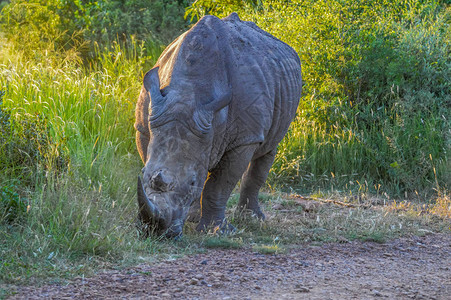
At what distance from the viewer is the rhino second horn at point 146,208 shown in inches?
186

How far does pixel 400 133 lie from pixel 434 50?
1.53 metres

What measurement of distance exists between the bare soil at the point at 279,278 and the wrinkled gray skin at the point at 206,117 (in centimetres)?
54

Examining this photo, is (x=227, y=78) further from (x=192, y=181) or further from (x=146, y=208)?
(x=146, y=208)

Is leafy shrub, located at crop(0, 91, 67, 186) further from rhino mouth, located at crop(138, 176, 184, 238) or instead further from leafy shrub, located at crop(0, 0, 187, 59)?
leafy shrub, located at crop(0, 0, 187, 59)

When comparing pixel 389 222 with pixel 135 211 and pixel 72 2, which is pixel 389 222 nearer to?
pixel 135 211

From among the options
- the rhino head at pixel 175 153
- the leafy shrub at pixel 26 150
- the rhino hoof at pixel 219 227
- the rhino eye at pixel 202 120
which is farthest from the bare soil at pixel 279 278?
the leafy shrub at pixel 26 150

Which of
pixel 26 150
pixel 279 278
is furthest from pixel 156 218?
pixel 26 150

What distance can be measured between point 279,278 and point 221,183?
1635 mm

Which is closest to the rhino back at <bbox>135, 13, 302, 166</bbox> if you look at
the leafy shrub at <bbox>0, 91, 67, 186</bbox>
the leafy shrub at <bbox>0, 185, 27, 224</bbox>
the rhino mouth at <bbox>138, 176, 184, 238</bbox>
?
the rhino mouth at <bbox>138, 176, 184, 238</bbox>

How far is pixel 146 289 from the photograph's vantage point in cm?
402

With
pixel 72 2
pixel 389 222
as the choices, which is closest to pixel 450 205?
pixel 389 222

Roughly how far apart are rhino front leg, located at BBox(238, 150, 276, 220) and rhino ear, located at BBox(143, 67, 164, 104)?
1.85 meters

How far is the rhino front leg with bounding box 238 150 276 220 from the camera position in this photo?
22.7 ft

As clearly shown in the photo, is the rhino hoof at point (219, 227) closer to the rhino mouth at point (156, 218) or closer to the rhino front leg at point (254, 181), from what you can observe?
the rhino mouth at point (156, 218)
